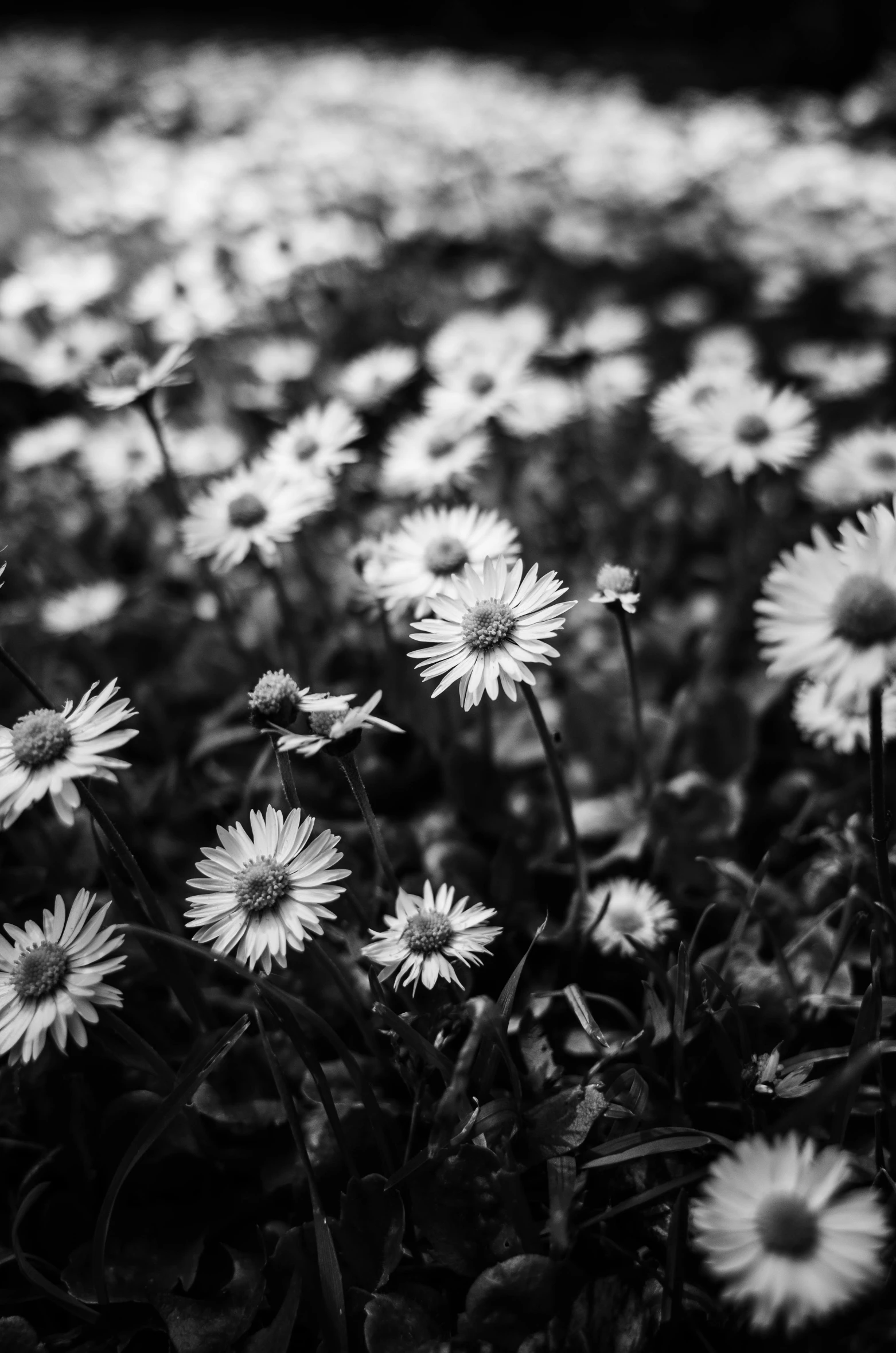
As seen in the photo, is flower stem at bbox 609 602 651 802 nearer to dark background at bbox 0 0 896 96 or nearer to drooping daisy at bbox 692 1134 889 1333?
drooping daisy at bbox 692 1134 889 1333

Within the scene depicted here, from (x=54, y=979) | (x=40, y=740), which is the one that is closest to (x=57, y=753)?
(x=40, y=740)

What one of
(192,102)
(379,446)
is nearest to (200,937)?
(379,446)

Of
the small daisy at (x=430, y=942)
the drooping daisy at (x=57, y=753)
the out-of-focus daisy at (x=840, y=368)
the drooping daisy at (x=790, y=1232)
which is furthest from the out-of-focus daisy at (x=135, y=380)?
the out-of-focus daisy at (x=840, y=368)

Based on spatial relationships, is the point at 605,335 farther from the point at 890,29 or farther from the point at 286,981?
the point at 890,29

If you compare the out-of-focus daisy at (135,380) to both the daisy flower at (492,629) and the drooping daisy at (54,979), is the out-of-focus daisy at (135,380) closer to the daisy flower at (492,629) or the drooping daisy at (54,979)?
the daisy flower at (492,629)

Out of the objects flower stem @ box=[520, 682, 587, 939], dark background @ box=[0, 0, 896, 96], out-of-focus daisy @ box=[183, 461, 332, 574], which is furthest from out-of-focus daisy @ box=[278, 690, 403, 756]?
dark background @ box=[0, 0, 896, 96]
